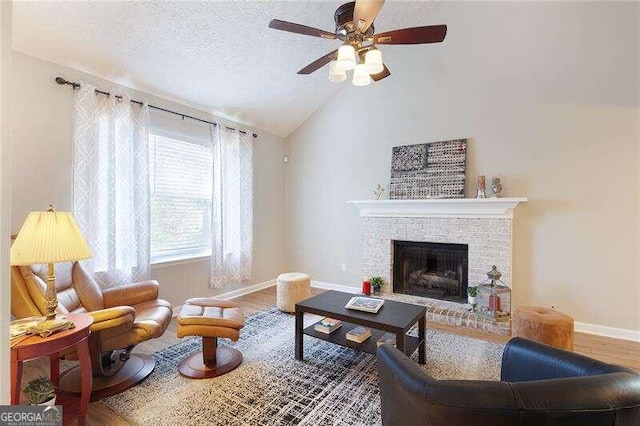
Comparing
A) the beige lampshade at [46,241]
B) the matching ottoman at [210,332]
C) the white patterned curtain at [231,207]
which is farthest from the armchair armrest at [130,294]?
the white patterned curtain at [231,207]

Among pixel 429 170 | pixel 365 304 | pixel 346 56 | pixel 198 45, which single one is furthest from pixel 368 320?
pixel 198 45

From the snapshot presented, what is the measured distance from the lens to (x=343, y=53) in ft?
6.91

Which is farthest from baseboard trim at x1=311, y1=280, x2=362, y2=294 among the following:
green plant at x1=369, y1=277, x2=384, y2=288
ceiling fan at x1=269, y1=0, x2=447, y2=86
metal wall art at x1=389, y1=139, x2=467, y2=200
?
ceiling fan at x1=269, y1=0, x2=447, y2=86

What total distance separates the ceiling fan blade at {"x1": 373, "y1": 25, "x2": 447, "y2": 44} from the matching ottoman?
2.43m

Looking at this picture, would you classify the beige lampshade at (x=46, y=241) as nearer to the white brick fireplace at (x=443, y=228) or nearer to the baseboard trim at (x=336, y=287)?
the white brick fireplace at (x=443, y=228)

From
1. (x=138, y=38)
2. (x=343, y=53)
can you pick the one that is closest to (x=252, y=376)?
(x=343, y=53)

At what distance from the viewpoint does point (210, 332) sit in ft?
7.75

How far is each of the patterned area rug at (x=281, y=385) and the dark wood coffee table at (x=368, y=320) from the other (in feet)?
0.65

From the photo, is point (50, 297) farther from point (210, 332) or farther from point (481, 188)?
point (481, 188)

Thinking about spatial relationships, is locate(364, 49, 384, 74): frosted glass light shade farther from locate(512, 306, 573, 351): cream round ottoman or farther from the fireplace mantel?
locate(512, 306, 573, 351): cream round ottoman

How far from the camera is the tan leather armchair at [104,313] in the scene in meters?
2.08

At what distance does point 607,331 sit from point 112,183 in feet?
17.7

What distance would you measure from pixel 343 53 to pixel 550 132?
9.22ft

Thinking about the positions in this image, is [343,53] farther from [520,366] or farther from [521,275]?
[521,275]
